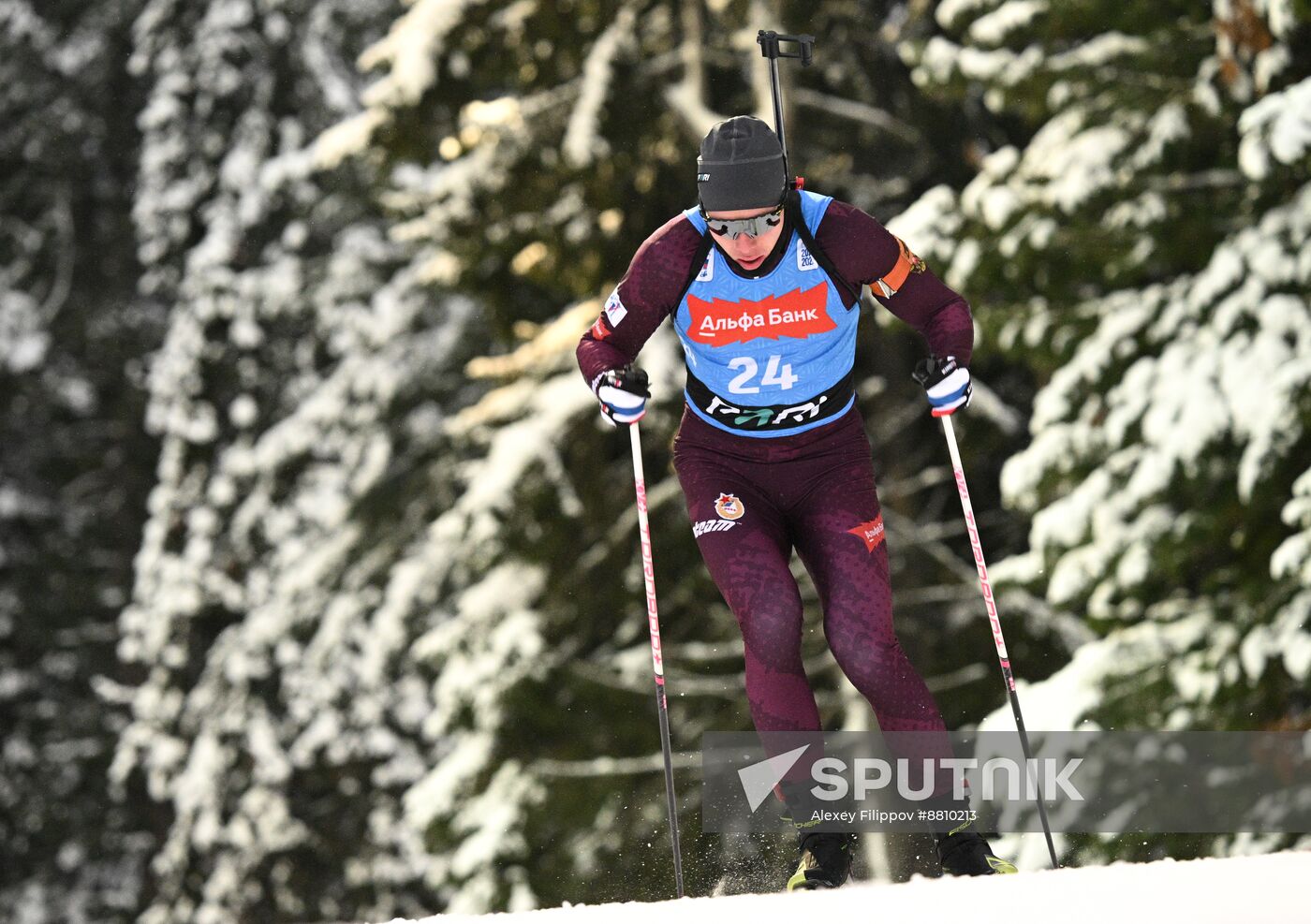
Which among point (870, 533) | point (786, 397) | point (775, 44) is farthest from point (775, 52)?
point (870, 533)

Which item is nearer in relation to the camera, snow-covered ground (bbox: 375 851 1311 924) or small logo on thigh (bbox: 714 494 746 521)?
snow-covered ground (bbox: 375 851 1311 924)

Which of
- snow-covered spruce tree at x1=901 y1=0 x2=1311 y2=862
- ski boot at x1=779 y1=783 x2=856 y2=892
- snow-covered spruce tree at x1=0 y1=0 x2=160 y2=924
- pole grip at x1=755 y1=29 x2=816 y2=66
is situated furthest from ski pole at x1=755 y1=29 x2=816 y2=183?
snow-covered spruce tree at x1=0 y1=0 x2=160 y2=924

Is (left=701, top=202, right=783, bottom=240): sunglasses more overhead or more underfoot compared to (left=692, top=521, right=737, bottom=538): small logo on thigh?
more overhead

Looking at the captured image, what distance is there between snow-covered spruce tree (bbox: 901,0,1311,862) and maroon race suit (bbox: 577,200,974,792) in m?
3.13

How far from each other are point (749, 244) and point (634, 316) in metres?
0.46

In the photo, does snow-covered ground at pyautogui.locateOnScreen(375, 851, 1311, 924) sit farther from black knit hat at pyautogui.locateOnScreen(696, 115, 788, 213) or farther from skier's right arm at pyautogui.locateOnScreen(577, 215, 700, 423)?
black knit hat at pyautogui.locateOnScreen(696, 115, 788, 213)

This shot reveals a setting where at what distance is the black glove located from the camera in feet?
14.5

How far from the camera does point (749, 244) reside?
169 inches

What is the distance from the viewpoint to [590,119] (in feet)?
34.7

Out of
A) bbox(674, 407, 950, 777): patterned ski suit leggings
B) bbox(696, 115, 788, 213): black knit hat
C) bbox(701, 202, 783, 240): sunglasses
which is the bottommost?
bbox(674, 407, 950, 777): patterned ski suit leggings

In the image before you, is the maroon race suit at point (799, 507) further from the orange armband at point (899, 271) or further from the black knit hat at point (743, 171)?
the black knit hat at point (743, 171)

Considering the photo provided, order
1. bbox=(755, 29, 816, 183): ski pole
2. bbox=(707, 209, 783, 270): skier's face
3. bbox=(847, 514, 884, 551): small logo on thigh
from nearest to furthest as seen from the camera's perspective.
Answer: bbox=(707, 209, 783, 270): skier's face < bbox=(847, 514, 884, 551): small logo on thigh < bbox=(755, 29, 816, 183): ski pole

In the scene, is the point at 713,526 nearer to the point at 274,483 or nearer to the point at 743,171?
the point at 743,171

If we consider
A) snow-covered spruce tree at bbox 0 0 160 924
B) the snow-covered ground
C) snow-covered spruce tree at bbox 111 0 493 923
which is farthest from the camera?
snow-covered spruce tree at bbox 0 0 160 924
